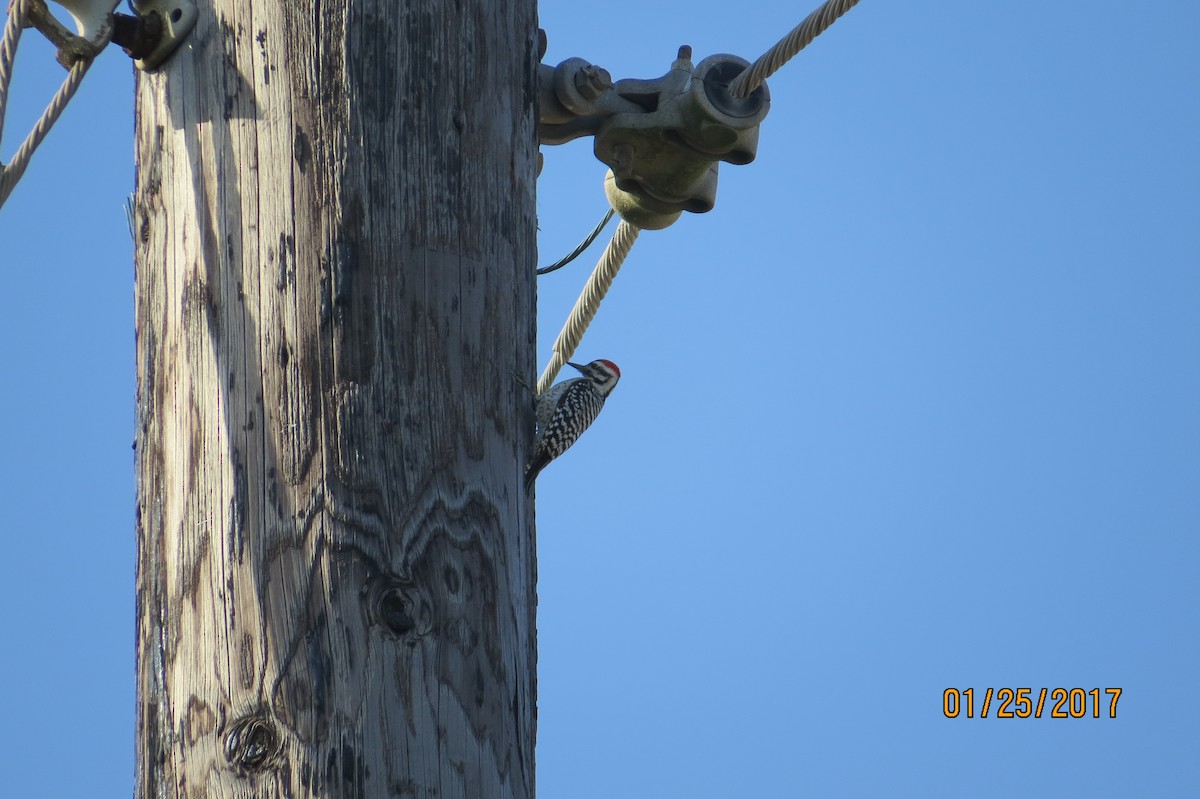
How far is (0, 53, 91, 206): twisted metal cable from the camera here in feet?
7.38

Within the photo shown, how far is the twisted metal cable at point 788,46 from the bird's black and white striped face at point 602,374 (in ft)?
10.8

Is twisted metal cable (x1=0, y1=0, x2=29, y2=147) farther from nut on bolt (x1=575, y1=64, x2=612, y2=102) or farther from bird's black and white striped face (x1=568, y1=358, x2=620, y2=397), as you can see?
bird's black and white striped face (x1=568, y1=358, x2=620, y2=397)

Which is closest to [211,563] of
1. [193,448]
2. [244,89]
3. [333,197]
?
[193,448]

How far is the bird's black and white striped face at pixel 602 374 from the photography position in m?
6.92

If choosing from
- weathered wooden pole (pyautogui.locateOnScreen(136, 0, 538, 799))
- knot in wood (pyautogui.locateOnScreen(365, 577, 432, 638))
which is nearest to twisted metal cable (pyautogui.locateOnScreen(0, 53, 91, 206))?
weathered wooden pole (pyautogui.locateOnScreen(136, 0, 538, 799))

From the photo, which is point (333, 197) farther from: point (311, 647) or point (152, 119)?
point (311, 647)

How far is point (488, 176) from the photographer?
2.36 metres

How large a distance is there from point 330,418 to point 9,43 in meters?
0.84

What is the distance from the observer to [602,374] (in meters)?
7.00

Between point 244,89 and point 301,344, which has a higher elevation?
point 244,89

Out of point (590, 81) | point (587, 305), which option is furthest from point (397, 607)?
point (587, 305)

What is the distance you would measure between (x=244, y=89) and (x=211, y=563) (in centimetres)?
75

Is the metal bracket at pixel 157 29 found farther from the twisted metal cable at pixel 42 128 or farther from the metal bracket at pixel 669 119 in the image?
the metal bracket at pixel 669 119

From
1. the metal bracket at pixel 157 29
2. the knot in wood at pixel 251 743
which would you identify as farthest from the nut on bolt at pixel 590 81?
the knot in wood at pixel 251 743
